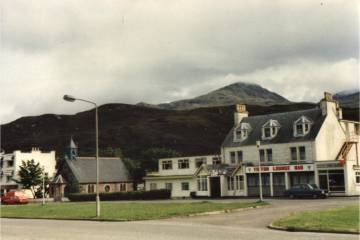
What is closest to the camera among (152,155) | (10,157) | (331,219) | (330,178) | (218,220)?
(331,219)

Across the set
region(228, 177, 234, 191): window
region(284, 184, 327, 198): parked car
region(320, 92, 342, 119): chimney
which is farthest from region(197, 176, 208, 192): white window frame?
region(320, 92, 342, 119): chimney

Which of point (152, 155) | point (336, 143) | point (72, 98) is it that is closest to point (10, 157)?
point (152, 155)

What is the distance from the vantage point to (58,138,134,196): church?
3393 inches

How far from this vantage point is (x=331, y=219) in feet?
78.2

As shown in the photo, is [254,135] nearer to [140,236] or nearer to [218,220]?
[218,220]

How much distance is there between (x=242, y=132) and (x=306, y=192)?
1768 cm

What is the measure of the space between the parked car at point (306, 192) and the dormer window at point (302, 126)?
32.5ft

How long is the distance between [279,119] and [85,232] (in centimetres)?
4687

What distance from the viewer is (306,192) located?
5091cm

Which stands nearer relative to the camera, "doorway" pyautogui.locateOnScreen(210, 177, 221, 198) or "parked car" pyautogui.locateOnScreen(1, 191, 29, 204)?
"parked car" pyautogui.locateOnScreen(1, 191, 29, 204)

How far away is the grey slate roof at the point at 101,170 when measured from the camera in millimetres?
87500

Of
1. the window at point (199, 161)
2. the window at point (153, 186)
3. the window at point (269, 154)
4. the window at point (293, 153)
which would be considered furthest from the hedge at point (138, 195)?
the window at point (293, 153)

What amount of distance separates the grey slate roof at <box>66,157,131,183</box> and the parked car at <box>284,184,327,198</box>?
4329cm

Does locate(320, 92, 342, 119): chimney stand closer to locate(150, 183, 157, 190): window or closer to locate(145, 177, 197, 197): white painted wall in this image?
locate(145, 177, 197, 197): white painted wall
